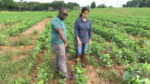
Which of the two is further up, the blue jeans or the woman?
the woman

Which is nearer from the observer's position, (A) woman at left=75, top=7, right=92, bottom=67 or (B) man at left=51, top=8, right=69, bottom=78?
(B) man at left=51, top=8, right=69, bottom=78

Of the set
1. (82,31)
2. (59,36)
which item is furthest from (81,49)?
(59,36)

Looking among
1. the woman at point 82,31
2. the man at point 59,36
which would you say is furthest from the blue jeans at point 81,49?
the man at point 59,36

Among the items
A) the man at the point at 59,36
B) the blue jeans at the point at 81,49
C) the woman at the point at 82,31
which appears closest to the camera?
the man at the point at 59,36

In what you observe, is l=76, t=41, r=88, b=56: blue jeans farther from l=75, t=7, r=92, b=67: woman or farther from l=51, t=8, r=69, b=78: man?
l=51, t=8, r=69, b=78: man

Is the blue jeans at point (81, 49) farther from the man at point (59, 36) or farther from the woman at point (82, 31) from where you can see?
the man at point (59, 36)

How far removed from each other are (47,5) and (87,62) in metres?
79.3

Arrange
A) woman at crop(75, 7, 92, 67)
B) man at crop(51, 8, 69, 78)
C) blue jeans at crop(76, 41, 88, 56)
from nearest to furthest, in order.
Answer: man at crop(51, 8, 69, 78) < woman at crop(75, 7, 92, 67) < blue jeans at crop(76, 41, 88, 56)

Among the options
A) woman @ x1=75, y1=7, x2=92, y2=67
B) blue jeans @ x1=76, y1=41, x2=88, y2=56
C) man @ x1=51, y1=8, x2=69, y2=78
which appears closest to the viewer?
man @ x1=51, y1=8, x2=69, y2=78

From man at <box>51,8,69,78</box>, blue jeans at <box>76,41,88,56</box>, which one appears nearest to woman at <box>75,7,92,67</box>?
blue jeans at <box>76,41,88,56</box>

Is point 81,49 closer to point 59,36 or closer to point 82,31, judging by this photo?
point 82,31

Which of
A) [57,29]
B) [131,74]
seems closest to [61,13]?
[57,29]

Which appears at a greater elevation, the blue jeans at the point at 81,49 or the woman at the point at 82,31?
the woman at the point at 82,31

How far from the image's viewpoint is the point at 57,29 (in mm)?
2506
